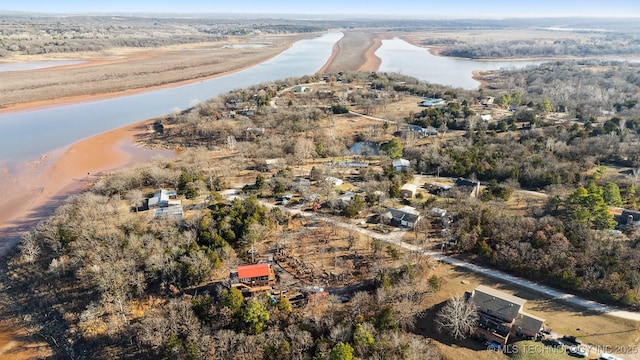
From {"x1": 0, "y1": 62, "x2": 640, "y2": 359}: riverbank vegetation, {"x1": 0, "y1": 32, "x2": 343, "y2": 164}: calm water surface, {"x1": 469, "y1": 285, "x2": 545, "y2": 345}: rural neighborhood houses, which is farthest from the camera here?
{"x1": 0, "y1": 32, "x2": 343, "y2": 164}: calm water surface

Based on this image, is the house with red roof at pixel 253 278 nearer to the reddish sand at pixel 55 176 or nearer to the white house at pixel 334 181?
the white house at pixel 334 181

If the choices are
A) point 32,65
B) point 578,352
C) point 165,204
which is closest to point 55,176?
point 165,204

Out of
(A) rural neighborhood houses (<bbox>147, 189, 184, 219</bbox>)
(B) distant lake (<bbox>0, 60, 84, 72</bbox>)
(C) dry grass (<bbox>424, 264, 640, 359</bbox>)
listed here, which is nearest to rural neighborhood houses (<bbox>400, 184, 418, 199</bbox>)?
(C) dry grass (<bbox>424, 264, 640, 359</bbox>)

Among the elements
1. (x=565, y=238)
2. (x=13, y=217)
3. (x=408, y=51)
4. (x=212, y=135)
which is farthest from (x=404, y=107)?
(x=408, y=51)

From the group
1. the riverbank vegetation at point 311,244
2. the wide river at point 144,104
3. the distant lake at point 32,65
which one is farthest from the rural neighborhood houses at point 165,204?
the distant lake at point 32,65

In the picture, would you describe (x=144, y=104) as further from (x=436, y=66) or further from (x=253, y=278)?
(x=436, y=66)

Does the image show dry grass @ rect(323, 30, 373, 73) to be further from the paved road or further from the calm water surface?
the paved road

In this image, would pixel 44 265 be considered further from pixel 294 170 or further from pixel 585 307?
pixel 585 307
